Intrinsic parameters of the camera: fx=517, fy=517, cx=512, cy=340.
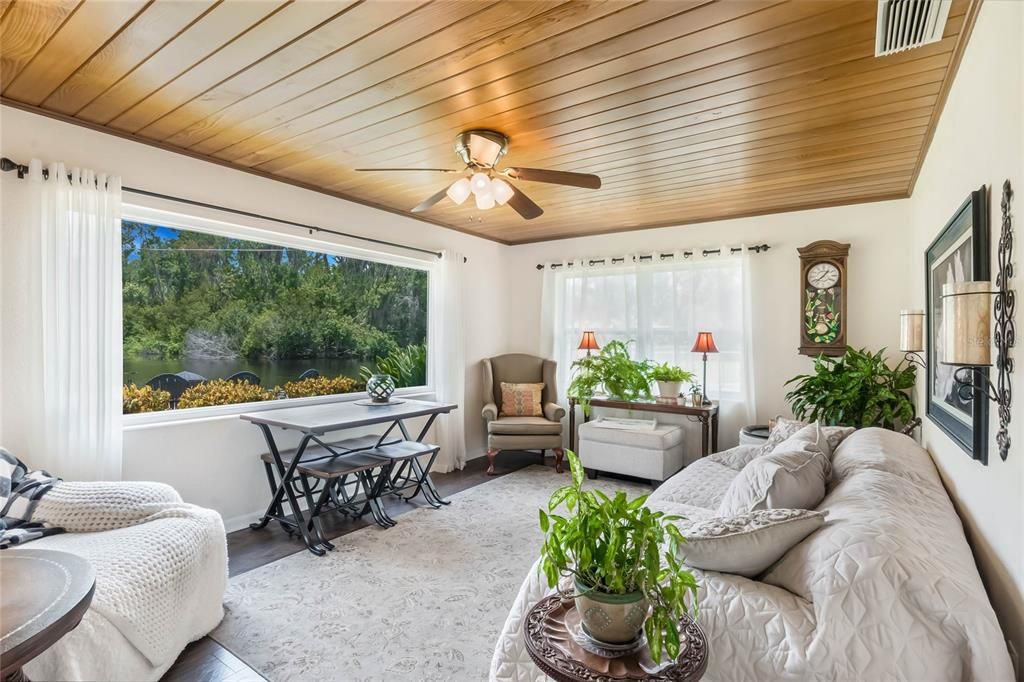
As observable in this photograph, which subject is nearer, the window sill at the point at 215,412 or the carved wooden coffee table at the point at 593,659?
the carved wooden coffee table at the point at 593,659

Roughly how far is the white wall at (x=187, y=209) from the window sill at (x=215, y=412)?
0.04 metres

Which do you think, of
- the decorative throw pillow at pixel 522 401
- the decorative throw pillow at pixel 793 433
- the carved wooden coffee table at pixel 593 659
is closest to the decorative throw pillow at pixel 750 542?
the carved wooden coffee table at pixel 593 659

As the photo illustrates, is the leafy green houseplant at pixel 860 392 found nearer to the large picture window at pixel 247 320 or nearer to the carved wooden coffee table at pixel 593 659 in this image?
the carved wooden coffee table at pixel 593 659

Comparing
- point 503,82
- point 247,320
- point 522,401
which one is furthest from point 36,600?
point 522,401

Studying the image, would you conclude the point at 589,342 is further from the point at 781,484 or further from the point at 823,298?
the point at 781,484

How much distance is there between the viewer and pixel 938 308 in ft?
7.53

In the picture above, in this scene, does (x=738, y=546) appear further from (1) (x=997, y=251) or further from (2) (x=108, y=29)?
(2) (x=108, y=29)

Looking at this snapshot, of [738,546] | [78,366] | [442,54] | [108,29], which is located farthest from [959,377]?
[78,366]

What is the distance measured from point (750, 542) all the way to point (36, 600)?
1782mm

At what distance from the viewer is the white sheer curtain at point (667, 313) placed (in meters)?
4.66

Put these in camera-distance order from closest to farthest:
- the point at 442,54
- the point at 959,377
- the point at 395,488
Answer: the point at 959,377 < the point at 442,54 < the point at 395,488

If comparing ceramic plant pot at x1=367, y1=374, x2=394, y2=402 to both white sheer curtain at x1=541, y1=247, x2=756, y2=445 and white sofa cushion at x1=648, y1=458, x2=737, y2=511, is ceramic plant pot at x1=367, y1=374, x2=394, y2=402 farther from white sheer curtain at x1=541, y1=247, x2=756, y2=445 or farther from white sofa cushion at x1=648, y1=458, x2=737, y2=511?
white sofa cushion at x1=648, y1=458, x2=737, y2=511

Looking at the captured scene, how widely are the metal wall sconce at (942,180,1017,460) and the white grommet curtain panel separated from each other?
12.0 ft

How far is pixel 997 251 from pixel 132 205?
3907mm
